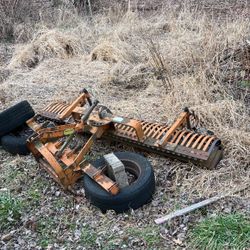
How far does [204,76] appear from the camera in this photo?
16.9 feet

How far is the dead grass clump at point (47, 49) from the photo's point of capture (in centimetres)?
714

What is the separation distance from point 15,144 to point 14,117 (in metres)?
0.30

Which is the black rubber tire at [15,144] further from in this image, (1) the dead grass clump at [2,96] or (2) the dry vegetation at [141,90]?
(1) the dead grass clump at [2,96]

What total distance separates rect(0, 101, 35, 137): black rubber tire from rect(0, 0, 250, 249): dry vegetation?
1.08 ft

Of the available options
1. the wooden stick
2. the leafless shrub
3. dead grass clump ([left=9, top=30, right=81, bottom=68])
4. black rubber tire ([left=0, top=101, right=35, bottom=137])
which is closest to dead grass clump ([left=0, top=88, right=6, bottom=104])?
dead grass clump ([left=9, top=30, right=81, bottom=68])

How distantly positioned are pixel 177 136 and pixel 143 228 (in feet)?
3.46

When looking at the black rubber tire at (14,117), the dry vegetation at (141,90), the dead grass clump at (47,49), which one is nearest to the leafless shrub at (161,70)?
the dry vegetation at (141,90)

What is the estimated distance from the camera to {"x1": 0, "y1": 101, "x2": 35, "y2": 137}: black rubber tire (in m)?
4.49

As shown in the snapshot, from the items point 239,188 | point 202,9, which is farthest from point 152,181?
point 202,9

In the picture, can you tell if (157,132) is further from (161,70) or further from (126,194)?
(161,70)

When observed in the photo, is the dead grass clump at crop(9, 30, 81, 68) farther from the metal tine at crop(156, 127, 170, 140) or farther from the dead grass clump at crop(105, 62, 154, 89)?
the metal tine at crop(156, 127, 170, 140)

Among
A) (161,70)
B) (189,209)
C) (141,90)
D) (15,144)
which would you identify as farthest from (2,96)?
(189,209)

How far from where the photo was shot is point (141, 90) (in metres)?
5.69

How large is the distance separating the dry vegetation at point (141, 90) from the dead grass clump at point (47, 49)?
0.02m
